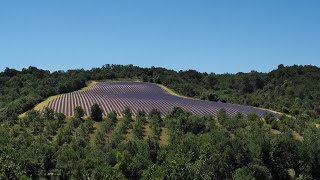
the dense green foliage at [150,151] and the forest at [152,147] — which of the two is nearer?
the forest at [152,147]

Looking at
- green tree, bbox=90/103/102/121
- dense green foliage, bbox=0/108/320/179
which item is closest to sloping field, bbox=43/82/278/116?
green tree, bbox=90/103/102/121

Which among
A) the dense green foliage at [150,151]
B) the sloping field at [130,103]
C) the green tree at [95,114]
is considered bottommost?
the dense green foliage at [150,151]

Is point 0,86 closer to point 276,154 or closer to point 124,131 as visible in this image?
point 124,131

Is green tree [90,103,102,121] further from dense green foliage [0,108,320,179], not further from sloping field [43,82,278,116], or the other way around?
dense green foliage [0,108,320,179]

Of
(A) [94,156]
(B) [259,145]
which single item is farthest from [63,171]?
(B) [259,145]

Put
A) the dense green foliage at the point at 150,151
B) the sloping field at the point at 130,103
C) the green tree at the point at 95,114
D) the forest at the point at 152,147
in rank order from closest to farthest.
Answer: the forest at the point at 152,147 < the dense green foliage at the point at 150,151 < the green tree at the point at 95,114 < the sloping field at the point at 130,103

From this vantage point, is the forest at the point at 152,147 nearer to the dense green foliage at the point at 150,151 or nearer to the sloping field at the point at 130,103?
the dense green foliage at the point at 150,151

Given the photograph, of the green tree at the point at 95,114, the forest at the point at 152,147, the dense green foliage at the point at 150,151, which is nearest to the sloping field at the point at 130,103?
the green tree at the point at 95,114

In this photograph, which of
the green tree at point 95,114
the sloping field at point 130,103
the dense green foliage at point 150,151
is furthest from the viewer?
the sloping field at point 130,103
